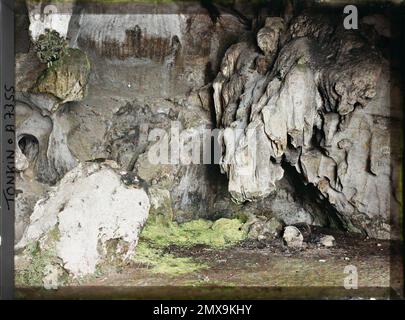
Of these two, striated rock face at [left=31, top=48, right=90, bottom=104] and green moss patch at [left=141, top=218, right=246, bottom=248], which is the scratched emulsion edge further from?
green moss patch at [left=141, top=218, right=246, bottom=248]

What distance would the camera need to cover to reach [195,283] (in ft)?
25.5

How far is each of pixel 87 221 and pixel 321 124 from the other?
5.68 meters

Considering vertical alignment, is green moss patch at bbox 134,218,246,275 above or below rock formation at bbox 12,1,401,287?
below

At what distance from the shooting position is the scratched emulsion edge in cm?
728

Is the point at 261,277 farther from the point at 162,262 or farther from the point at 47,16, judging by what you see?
the point at 47,16

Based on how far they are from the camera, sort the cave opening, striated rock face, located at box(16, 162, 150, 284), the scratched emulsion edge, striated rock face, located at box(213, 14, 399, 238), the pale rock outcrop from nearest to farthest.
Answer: the scratched emulsion edge, striated rock face, located at box(16, 162, 150, 284), striated rock face, located at box(213, 14, 399, 238), the pale rock outcrop, the cave opening

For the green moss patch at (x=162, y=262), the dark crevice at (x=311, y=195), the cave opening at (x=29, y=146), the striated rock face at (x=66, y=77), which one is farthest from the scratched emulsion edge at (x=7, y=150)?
the dark crevice at (x=311, y=195)

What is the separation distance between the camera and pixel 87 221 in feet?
25.7

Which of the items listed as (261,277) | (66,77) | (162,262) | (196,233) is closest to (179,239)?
(196,233)

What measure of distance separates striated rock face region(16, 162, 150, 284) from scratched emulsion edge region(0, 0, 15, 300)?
1.34 ft

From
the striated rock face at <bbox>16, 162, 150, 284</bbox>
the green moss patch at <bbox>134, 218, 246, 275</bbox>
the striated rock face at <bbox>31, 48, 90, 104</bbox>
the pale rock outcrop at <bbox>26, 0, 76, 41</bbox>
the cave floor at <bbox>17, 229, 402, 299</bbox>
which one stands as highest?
the pale rock outcrop at <bbox>26, 0, 76, 41</bbox>

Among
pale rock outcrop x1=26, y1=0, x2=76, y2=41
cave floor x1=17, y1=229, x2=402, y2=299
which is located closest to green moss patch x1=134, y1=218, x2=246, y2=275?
cave floor x1=17, y1=229, x2=402, y2=299

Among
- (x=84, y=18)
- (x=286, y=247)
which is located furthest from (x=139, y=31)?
(x=286, y=247)
